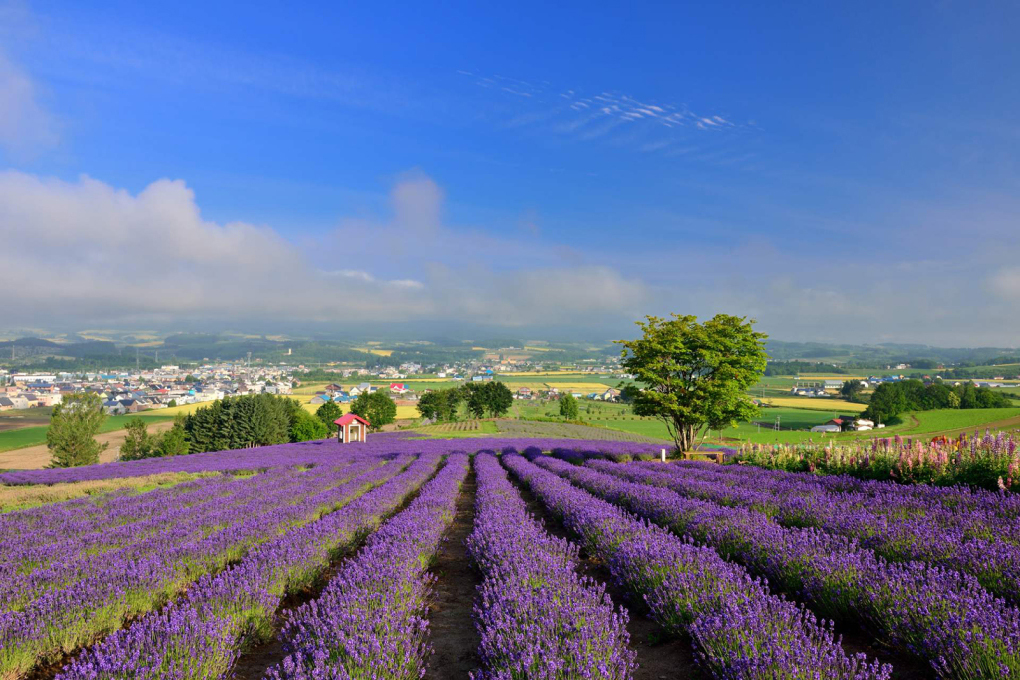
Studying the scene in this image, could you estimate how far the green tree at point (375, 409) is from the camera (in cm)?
6856

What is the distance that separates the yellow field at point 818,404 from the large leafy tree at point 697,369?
2531 inches

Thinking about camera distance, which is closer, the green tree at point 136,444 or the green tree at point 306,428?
the green tree at point 136,444

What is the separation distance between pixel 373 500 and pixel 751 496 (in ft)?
20.7

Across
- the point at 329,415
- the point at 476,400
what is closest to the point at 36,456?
the point at 329,415

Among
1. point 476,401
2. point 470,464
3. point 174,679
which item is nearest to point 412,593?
point 174,679

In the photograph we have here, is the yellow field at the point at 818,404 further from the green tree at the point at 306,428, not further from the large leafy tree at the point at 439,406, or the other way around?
the green tree at the point at 306,428

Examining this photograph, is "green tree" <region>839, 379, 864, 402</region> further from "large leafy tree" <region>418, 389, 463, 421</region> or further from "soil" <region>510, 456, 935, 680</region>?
"soil" <region>510, 456, 935, 680</region>

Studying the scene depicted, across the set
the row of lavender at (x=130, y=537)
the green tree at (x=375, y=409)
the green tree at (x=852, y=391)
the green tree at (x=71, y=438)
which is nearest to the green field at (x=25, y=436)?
the green tree at (x=71, y=438)

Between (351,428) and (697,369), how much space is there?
79.1 feet

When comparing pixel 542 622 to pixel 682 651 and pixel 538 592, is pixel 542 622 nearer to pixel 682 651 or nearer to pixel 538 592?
pixel 538 592

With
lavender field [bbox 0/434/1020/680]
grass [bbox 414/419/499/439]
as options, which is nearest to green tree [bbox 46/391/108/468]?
grass [bbox 414/419/499/439]

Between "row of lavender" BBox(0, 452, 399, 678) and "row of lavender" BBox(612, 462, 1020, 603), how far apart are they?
6.71 m

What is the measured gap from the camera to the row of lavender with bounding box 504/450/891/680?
2773 millimetres

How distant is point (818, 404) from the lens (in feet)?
290
